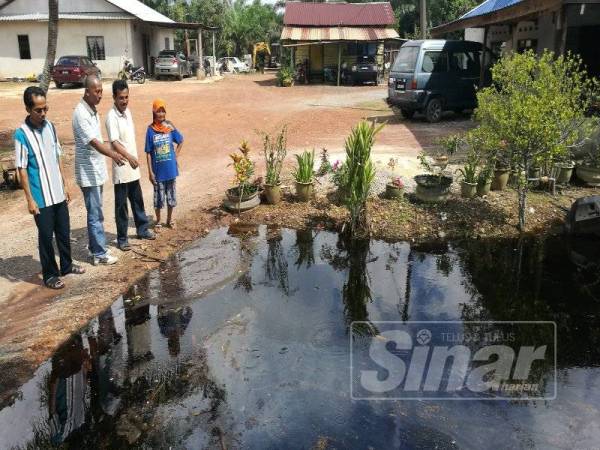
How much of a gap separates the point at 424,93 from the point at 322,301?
9.65 metres

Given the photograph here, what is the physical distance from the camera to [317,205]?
7.59 metres

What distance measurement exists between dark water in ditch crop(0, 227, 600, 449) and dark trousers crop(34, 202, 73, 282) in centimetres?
79

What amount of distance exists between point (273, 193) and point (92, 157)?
281cm

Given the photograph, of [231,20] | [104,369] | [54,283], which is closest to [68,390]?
[104,369]

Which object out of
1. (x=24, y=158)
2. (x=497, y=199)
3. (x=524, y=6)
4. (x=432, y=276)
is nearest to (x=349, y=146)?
(x=432, y=276)

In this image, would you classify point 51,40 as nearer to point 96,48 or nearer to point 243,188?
point 243,188

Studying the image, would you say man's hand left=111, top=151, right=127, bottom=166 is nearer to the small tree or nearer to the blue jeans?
the blue jeans

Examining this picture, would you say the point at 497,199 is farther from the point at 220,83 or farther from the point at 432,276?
the point at 220,83

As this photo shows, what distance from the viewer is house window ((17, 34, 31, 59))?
27047 mm

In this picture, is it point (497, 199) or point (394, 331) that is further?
point (497, 199)

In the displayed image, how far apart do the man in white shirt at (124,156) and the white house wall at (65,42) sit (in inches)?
932

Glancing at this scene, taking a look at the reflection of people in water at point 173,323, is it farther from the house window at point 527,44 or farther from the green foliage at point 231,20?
the green foliage at point 231,20

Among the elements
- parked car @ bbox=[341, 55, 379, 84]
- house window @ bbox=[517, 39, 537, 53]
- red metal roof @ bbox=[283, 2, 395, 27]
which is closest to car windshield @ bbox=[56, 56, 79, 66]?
red metal roof @ bbox=[283, 2, 395, 27]

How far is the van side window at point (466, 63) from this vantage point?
13916 millimetres
